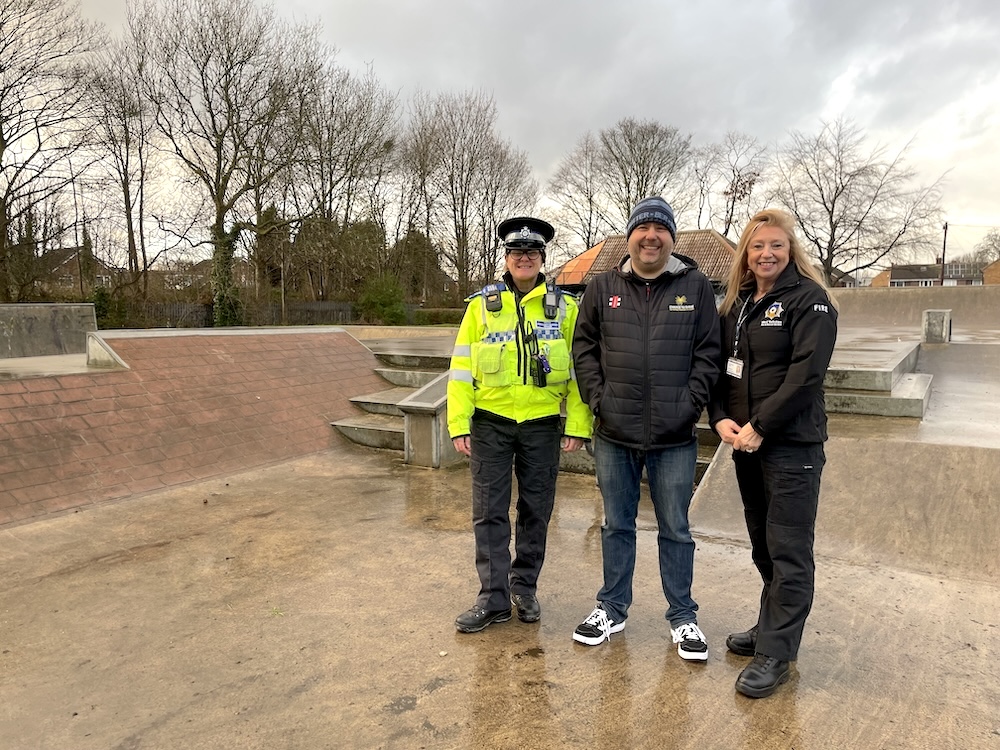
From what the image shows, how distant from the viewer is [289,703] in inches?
97.1

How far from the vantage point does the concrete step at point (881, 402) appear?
6.12 m

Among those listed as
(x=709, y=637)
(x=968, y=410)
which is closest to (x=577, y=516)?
(x=709, y=637)

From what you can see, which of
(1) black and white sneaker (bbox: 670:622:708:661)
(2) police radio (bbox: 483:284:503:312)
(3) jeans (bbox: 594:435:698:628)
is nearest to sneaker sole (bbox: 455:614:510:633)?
(3) jeans (bbox: 594:435:698:628)

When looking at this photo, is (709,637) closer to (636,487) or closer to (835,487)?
(636,487)

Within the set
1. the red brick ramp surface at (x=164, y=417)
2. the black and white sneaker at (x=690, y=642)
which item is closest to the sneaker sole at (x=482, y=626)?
the black and white sneaker at (x=690, y=642)

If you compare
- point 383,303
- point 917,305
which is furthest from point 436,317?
point 917,305

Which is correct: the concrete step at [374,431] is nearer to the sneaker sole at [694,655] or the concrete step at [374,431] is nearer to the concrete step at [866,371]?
the concrete step at [866,371]

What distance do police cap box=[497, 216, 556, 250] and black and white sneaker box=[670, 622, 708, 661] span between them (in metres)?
1.90

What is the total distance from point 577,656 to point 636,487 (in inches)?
31.3

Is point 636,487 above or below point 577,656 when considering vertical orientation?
above

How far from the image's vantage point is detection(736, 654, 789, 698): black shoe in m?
2.47

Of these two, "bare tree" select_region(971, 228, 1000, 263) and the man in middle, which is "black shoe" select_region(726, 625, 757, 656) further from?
"bare tree" select_region(971, 228, 1000, 263)

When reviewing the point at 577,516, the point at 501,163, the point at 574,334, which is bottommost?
the point at 577,516

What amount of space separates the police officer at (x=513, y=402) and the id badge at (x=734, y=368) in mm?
698
